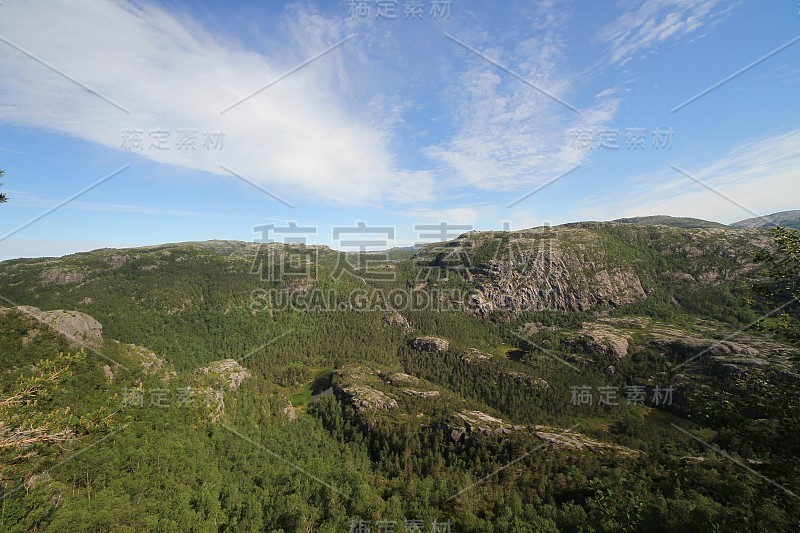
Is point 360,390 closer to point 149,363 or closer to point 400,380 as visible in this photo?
point 400,380

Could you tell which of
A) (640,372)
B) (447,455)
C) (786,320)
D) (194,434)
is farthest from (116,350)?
(640,372)

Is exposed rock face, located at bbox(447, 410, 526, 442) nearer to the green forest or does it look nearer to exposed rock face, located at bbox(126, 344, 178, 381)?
the green forest

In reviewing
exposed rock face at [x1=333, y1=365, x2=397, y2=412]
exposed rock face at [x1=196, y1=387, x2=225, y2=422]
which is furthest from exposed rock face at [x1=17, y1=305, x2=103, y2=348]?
exposed rock face at [x1=333, y1=365, x2=397, y2=412]

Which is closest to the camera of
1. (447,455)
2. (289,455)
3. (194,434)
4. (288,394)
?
(194,434)

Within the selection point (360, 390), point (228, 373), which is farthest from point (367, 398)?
point (228, 373)

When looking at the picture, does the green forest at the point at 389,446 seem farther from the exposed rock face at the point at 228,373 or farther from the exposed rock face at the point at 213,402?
the exposed rock face at the point at 228,373

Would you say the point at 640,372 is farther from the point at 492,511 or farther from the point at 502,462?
the point at 492,511
